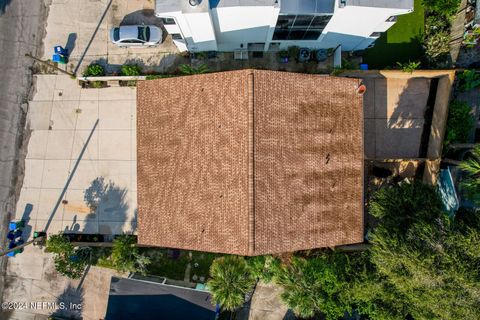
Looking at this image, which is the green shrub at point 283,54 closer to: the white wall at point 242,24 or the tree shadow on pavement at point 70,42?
the white wall at point 242,24

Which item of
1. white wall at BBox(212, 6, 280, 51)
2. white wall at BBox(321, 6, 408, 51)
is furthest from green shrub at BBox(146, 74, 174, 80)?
white wall at BBox(321, 6, 408, 51)

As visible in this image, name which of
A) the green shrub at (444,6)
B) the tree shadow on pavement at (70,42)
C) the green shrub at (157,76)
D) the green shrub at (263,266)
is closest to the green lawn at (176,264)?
the green shrub at (263,266)

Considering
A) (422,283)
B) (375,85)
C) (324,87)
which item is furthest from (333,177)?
(375,85)

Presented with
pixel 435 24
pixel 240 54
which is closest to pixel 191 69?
pixel 240 54

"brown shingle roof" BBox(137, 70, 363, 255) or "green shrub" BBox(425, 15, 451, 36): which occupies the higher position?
"green shrub" BBox(425, 15, 451, 36)

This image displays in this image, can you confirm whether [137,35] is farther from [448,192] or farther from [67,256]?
[448,192]

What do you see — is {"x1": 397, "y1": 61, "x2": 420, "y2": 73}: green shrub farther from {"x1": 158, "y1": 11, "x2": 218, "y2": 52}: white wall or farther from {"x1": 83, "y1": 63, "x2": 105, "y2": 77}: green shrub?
{"x1": 83, "y1": 63, "x2": 105, "y2": 77}: green shrub

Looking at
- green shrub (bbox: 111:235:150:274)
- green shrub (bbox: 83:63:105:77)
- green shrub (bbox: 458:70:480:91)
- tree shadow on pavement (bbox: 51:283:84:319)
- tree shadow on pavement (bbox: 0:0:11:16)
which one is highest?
tree shadow on pavement (bbox: 0:0:11:16)
